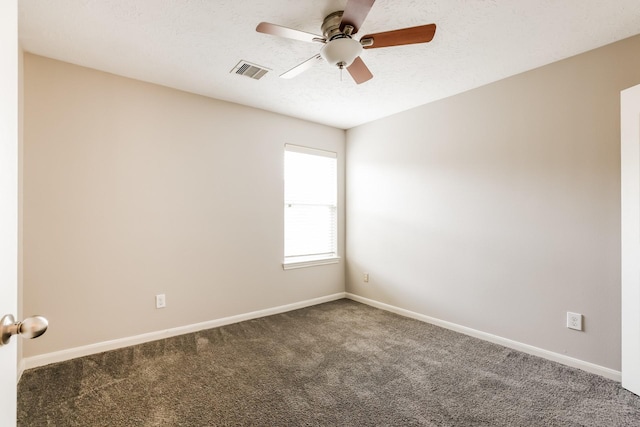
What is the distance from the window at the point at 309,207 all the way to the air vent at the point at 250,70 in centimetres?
120

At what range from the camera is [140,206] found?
284cm

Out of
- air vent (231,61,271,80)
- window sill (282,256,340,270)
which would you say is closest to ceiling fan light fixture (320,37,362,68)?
air vent (231,61,271,80)

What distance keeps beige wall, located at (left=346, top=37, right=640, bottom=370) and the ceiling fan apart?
1.55m

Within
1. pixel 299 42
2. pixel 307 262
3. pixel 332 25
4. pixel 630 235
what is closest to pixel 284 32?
pixel 332 25

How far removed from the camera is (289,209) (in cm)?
393

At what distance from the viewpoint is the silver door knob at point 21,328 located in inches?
26.0

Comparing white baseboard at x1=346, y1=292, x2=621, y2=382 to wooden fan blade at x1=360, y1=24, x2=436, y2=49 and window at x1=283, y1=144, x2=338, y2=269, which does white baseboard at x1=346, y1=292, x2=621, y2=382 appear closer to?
window at x1=283, y1=144, x2=338, y2=269

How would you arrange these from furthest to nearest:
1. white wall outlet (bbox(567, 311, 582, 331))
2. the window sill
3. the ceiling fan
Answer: the window sill
white wall outlet (bbox(567, 311, 582, 331))
the ceiling fan

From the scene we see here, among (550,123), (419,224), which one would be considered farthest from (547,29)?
(419,224)

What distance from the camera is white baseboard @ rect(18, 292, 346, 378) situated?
2.38m

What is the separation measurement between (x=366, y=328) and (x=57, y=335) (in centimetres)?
278

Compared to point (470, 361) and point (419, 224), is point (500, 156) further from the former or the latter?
point (470, 361)

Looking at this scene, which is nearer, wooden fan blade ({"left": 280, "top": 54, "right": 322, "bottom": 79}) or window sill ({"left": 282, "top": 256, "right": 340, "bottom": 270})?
wooden fan blade ({"left": 280, "top": 54, "right": 322, "bottom": 79})

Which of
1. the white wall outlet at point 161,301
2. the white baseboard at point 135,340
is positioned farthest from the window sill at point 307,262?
the white wall outlet at point 161,301
